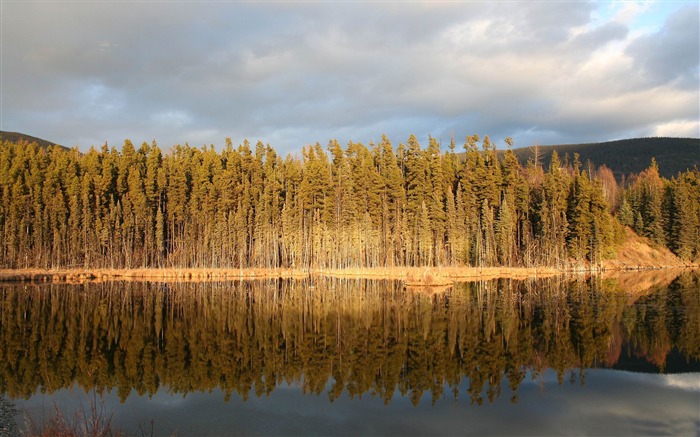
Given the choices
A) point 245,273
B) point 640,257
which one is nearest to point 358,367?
point 245,273

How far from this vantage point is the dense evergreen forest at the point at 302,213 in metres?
74.1

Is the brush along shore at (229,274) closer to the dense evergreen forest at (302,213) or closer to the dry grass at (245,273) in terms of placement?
the dry grass at (245,273)

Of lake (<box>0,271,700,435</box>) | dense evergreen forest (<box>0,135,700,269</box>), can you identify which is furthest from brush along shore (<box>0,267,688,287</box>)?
lake (<box>0,271,700,435</box>)

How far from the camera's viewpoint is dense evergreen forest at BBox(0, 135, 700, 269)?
74.1m

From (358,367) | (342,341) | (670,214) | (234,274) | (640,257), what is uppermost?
(670,214)

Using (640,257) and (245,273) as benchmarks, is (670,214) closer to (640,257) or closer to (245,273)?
(640,257)

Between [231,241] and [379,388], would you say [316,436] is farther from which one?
[231,241]

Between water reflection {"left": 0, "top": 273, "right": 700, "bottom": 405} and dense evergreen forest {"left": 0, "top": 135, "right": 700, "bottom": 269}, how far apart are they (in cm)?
3305

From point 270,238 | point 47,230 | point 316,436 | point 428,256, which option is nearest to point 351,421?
point 316,436

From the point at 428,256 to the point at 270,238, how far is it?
24.3m

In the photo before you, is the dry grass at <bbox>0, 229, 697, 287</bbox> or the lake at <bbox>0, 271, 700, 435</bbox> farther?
the dry grass at <bbox>0, 229, 697, 287</bbox>

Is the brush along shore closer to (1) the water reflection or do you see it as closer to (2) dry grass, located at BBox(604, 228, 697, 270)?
(2) dry grass, located at BBox(604, 228, 697, 270)

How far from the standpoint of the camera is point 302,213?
77312mm

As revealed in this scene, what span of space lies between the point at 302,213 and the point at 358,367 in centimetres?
5853
